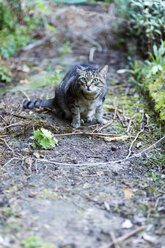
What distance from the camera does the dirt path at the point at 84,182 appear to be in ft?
6.59

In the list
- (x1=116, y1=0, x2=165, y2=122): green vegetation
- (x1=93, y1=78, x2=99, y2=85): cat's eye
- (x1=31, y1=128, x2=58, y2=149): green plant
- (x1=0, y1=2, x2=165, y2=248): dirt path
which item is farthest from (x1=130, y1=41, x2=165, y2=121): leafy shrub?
(x1=31, y1=128, x2=58, y2=149): green plant

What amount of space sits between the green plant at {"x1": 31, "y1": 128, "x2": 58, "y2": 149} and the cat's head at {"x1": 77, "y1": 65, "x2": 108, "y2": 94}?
2.29 ft

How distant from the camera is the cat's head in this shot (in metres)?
3.40

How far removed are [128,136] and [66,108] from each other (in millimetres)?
868

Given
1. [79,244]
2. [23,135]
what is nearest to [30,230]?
[79,244]

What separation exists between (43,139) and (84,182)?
2.32ft

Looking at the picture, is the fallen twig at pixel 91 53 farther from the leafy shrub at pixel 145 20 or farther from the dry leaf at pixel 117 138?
the dry leaf at pixel 117 138

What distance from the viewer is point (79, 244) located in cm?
192

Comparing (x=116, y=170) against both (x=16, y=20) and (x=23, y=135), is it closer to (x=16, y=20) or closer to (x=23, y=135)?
(x=23, y=135)

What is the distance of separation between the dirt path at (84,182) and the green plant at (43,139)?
68 mm

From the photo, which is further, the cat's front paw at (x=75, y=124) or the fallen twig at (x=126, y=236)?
the cat's front paw at (x=75, y=124)

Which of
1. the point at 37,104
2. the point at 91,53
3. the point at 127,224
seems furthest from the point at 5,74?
the point at 127,224

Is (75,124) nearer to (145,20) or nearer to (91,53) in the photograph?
(145,20)

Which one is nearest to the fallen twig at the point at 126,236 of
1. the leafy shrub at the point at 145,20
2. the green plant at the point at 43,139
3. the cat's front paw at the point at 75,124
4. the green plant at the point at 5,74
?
the green plant at the point at 43,139
